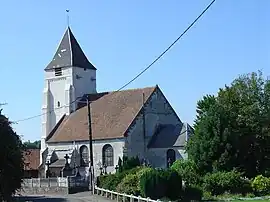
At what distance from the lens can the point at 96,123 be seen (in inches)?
2859

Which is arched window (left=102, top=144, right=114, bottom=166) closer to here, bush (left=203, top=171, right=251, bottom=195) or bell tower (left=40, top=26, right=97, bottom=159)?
bell tower (left=40, top=26, right=97, bottom=159)

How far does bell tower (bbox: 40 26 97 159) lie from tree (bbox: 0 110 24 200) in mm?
60160

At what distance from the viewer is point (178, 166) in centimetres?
4369

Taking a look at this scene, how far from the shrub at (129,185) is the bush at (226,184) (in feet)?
15.2

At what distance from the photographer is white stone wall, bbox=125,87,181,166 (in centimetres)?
6906

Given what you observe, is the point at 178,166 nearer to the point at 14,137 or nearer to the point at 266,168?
the point at 266,168

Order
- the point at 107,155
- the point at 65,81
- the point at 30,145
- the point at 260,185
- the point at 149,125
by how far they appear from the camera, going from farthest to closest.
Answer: the point at 65,81
the point at 149,125
the point at 107,155
the point at 260,185
the point at 30,145

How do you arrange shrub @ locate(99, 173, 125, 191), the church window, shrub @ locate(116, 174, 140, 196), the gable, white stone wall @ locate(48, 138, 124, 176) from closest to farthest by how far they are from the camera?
shrub @ locate(116, 174, 140, 196) < shrub @ locate(99, 173, 125, 191) < white stone wall @ locate(48, 138, 124, 176) < the gable < the church window

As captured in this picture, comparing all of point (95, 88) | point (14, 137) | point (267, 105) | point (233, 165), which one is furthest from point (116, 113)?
point (14, 137)

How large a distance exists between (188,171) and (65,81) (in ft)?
136

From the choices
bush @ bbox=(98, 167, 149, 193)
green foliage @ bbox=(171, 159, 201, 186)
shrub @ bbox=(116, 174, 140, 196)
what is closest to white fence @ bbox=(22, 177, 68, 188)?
bush @ bbox=(98, 167, 149, 193)

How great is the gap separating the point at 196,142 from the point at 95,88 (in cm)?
3939

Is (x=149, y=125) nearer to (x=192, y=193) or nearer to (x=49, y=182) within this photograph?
(x=49, y=182)

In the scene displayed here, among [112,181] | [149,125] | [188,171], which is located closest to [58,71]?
[149,125]
